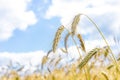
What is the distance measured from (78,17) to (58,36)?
0.17m

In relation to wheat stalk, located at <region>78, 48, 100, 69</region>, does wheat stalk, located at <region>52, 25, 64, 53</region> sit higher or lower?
higher

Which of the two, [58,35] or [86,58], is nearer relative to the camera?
[86,58]

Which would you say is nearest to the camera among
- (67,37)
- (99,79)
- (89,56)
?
(89,56)

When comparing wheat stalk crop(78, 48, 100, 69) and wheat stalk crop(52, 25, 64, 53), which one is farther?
wheat stalk crop(52, 25, 64, 53)

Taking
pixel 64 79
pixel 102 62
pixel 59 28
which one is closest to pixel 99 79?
pixel 64 79

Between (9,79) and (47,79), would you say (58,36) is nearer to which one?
(47,79)

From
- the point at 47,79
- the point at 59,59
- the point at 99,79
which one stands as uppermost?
the point at 59,59

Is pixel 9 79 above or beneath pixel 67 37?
above

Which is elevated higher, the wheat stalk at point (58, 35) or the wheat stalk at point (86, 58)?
the wheat stalk at point (58, 35)

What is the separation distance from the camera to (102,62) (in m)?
5.64

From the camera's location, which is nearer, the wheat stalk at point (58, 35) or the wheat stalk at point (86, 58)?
the wheat stalk at point (86, 58)

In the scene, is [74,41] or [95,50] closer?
[95,50]

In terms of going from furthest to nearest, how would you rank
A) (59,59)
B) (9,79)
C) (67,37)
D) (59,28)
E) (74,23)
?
(9,79) → (59,59) → (67,37) → (59,28) → (74,23)

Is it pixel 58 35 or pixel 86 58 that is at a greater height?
pixel 58 35
